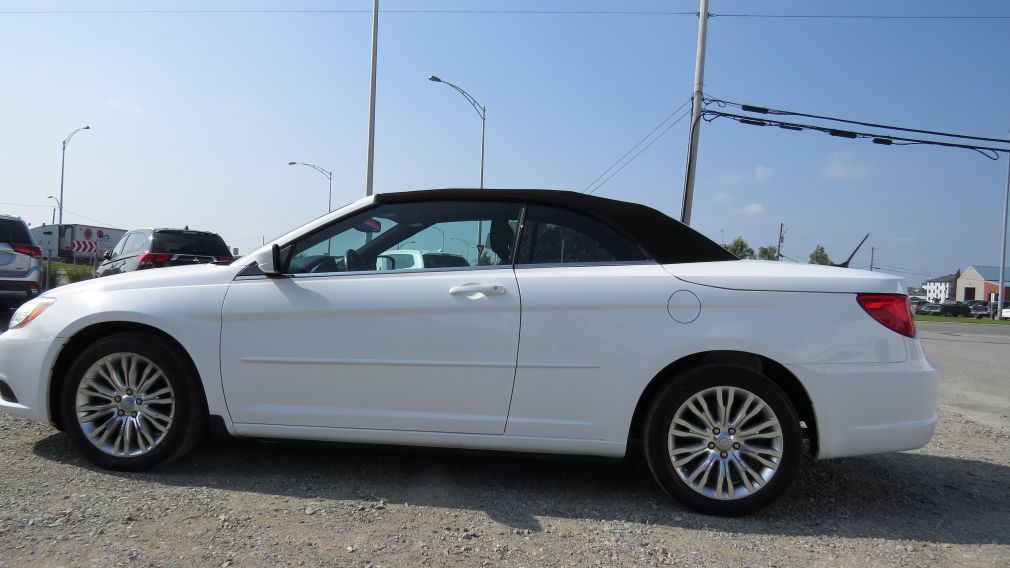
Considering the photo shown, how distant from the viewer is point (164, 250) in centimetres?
1145

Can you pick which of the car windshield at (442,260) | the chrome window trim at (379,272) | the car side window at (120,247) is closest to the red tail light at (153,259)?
the car side window at (120,247)

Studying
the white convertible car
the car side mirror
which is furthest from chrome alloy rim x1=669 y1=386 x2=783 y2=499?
the car side mirror

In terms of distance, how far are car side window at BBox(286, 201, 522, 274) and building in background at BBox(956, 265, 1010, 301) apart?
112 m

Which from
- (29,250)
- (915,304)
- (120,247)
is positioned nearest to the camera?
(29,250)

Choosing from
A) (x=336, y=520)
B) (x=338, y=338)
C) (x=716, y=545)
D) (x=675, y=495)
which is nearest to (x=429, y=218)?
(x=338, y=338)

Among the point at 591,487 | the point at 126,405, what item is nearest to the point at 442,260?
the point at 591,487

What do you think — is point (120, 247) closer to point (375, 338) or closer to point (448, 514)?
point (375, 338)

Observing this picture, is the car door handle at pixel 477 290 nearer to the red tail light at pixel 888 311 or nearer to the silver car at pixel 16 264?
the red tail light at pixel 888 311

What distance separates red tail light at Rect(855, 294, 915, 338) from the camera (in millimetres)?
3197

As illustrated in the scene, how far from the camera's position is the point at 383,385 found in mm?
3422

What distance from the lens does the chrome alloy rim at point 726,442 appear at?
3.22m

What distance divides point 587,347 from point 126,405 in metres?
2.48

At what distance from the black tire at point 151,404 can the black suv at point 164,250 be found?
7814mm

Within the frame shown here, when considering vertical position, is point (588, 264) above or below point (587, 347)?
above
